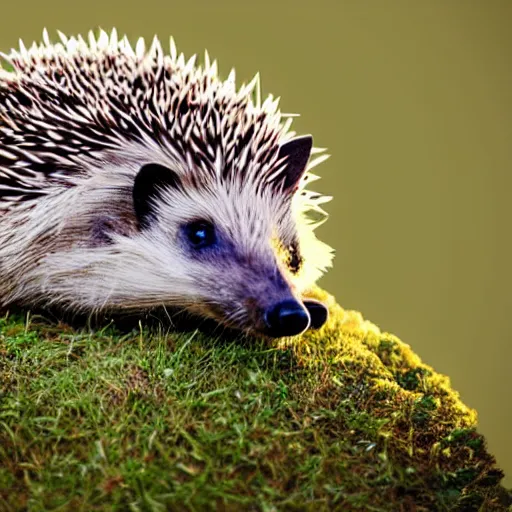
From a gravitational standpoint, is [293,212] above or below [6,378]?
above

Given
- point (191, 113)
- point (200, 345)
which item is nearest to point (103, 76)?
point (191, 113)

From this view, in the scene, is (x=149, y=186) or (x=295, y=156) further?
(x=295, y=156)

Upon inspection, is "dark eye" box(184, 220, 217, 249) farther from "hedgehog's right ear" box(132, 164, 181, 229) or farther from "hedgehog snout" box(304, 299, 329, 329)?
"hedgehog snout" box(304, 299, 329, 329)

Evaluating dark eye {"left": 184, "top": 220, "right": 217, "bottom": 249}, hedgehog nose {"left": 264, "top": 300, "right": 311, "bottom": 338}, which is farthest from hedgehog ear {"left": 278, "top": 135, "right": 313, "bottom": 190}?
hedgehog nose {"left": 264, "top": 300, "right": 311, "bottom": 338}

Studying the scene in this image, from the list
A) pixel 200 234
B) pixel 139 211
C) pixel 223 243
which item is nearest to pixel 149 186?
pixel 139 211

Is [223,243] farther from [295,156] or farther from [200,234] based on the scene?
[295,156]

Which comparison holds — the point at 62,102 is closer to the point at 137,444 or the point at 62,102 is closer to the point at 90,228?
the point at 90,228

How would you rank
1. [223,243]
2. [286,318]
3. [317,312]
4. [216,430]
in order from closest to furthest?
1. [216,430]
2. [286,318]
3. [223,243]
4. [317,312]
